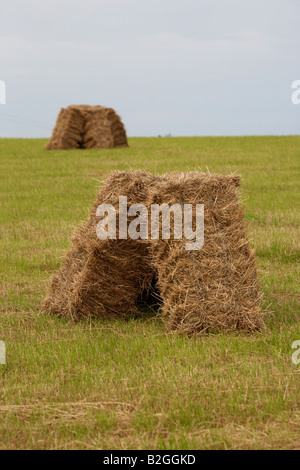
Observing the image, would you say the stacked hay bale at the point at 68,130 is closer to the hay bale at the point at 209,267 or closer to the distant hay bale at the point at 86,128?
the distant hay bale at the point at 86,128

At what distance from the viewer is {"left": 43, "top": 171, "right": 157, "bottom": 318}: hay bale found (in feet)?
24.6

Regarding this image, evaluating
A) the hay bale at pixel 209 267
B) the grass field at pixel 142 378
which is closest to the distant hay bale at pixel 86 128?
the grass field at pixel 142 378

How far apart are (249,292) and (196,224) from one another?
0.97 meters

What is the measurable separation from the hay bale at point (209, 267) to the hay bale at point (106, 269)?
17.3 inches

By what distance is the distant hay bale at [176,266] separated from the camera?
690 centimetres

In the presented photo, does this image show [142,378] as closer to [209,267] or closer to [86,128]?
[209,267]

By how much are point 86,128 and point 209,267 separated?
25.4m

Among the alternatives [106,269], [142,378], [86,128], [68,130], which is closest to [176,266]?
[106,269]

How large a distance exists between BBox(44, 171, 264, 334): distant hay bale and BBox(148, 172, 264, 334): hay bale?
0.04 feet

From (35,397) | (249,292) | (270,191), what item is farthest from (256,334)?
(270,191)

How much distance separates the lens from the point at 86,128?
31.3 meters

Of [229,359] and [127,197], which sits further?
[127,197]

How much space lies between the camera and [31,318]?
7812 mm
